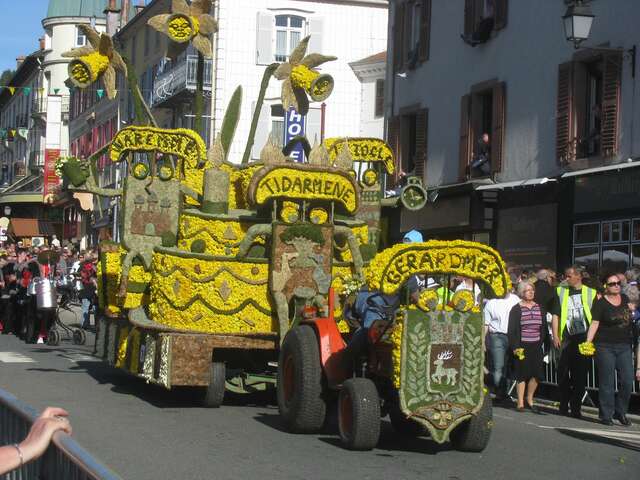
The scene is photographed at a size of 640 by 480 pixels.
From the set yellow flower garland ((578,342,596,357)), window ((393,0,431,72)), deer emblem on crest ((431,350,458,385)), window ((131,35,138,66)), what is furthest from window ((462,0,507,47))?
window ((131,35,138,66))

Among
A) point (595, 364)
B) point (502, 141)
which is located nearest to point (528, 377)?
point (595, 364)

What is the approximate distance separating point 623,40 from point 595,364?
26.2 ft

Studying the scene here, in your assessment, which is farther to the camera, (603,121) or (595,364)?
(603,121)

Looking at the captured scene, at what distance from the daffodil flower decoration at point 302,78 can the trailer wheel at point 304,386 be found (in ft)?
18.8

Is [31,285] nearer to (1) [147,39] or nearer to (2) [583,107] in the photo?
(2) [583,107]

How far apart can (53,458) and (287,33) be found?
4142 cm

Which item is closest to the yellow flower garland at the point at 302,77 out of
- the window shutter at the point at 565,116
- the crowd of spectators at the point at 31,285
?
the window shutter at the point at 565,116

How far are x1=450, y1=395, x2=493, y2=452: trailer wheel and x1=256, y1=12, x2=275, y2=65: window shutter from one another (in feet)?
113

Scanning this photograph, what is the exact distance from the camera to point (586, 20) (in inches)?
834

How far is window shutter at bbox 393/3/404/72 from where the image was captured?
1267 inches

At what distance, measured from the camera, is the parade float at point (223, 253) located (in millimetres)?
13383

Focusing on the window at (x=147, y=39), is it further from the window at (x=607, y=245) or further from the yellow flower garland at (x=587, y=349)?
the yellow flower garland at (x=587, y=349)

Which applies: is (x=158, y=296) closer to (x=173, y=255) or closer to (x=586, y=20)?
(x=173, y=255)

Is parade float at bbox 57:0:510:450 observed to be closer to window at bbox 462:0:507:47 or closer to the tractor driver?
the tractor driver
